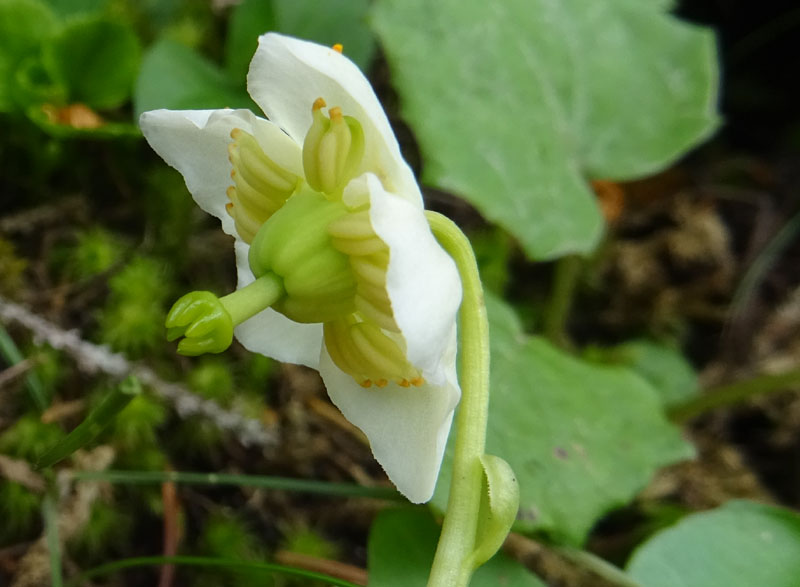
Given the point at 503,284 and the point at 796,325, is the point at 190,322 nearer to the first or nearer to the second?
the point at 503,284

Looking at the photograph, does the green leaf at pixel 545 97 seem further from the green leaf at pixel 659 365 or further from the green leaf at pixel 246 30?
the green leaf at pixel 659 365

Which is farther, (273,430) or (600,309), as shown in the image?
(600,309)

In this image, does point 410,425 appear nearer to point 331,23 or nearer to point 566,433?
point 566,433

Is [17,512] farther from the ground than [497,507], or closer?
closer

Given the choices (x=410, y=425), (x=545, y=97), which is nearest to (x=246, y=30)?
(x=545, y=97)

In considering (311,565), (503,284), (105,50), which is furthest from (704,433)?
(105,50)

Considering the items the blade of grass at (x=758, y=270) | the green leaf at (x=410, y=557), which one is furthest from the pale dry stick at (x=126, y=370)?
the blade of grass at (x=758, y=270)
